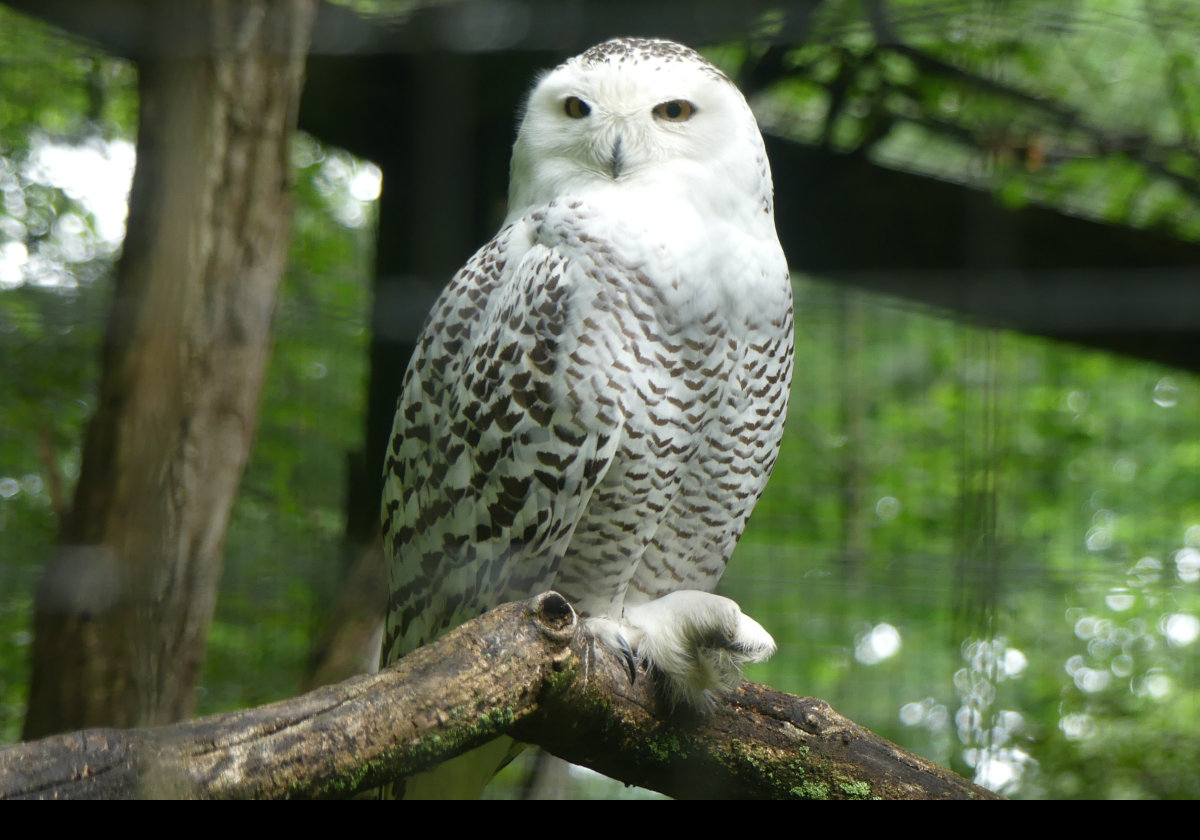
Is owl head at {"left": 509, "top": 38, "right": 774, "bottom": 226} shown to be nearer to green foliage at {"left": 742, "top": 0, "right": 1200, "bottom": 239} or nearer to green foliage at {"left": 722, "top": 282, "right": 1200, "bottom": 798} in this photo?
green foliage at {"left": 742, "top": 0, "right": 1200, "bottom": 239}

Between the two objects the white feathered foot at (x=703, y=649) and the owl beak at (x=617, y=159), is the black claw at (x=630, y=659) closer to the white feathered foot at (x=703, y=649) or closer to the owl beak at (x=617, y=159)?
the white feathered foot at (x=703, y=649)

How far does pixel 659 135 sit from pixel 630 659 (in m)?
0.65

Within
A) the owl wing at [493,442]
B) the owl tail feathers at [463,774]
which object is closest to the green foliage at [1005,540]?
the owl tail feathers at [463,774]

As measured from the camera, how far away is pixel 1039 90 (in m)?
2.12

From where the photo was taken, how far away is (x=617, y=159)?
1.33 m

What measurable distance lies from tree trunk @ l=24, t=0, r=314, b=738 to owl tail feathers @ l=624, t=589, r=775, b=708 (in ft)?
2.97

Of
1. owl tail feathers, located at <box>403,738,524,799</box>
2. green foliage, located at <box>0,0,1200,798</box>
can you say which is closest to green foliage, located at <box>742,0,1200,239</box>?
green foliage, located at <box>0,0,1200,798</box>

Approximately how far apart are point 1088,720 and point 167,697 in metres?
2.13

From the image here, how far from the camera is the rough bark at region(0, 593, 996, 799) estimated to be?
2.26ft

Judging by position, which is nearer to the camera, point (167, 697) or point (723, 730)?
point (723, 730)

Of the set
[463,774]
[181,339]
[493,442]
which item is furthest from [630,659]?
[181,339]

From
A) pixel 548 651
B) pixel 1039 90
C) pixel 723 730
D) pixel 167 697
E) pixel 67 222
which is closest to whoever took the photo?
pixel 548 651

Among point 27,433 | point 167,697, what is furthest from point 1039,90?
point 27,433

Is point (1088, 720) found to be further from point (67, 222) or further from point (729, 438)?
point (67, 222)
